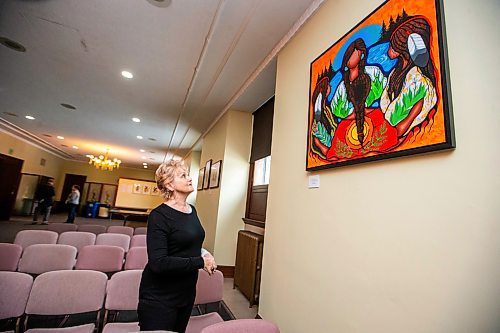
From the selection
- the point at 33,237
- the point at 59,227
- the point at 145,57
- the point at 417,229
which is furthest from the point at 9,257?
the point at 417,229

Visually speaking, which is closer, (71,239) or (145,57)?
(71,239)

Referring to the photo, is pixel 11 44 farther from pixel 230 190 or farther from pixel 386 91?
pixel 386 91

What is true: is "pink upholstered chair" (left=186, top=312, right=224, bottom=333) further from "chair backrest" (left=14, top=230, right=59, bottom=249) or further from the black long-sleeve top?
"chair backrest" (left=14, top=230, right=59, bottom=249)

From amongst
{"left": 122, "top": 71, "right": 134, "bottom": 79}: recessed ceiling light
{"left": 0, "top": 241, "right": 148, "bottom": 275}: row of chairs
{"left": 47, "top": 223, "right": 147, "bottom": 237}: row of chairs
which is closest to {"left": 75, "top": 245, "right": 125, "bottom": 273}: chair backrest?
{"left": 0, "top": 241, "right": 148, "bottom": 275}: row of chairs

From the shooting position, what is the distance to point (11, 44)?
3.34 m

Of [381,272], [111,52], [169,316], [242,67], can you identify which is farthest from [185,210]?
[111,52]

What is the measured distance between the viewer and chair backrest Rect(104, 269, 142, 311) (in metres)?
1.71

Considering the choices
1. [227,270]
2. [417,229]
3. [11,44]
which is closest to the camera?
[417,229]

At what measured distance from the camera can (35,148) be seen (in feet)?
33.1

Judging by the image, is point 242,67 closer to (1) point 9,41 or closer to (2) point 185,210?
(2) point 185,210

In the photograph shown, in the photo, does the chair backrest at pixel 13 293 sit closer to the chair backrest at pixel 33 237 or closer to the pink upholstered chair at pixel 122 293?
the pink upholstered chair at pixel 122 293

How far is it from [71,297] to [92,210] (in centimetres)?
1405

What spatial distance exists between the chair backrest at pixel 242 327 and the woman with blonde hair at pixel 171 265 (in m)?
0.30

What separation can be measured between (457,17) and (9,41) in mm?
4871
